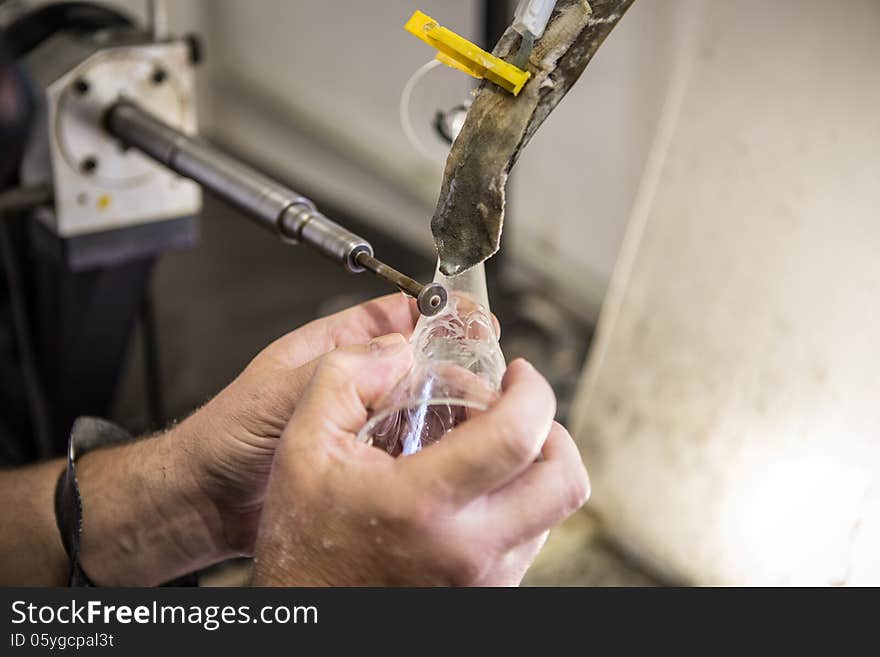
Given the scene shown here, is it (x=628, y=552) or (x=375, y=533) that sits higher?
(x=375, y=533)

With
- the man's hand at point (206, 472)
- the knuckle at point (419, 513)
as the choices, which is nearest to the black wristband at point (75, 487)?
the man's hand at point (206, 472)

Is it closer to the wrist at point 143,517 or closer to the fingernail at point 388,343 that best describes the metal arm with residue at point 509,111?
the fingernail at point 388,343

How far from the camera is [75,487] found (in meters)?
0.75

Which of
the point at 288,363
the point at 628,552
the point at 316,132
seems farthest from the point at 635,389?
the point at 316,132

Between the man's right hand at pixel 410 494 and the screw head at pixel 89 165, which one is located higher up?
the man's right hand at pixel 410 494

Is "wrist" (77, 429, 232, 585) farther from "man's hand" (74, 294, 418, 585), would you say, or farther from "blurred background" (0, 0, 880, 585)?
"blurred background" (0, 0, 880, 585)

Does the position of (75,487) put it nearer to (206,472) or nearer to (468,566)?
(206,472)

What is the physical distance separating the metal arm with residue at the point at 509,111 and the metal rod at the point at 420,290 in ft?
0.16

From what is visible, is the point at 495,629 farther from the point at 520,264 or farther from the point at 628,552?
the point at 520,264

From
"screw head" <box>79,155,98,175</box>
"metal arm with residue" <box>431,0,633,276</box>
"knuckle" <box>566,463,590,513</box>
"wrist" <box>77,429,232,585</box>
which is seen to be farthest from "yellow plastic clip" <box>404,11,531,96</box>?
"screw head" <box>79,155,98,175</box>

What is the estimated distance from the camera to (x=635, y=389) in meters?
1.05

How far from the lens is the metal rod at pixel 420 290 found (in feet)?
2.02

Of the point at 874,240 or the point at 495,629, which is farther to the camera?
the point at 874,240

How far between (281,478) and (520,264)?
1504 mm
